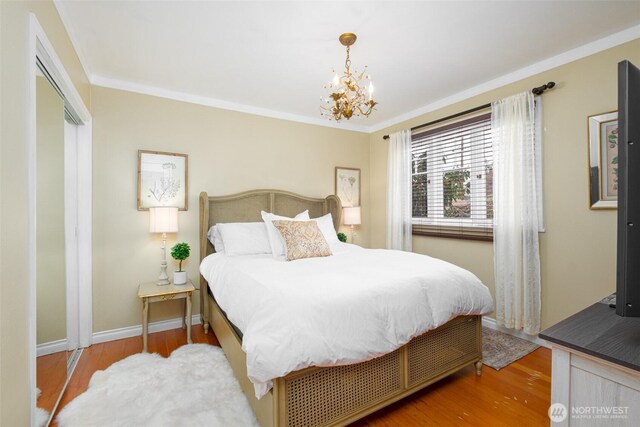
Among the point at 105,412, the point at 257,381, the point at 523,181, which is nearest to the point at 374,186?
the point at 523,181

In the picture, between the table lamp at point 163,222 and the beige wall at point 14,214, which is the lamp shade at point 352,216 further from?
the beige wall at point 14,214

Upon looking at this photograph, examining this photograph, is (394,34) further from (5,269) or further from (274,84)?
(5,269)

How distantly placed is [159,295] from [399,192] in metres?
3.14

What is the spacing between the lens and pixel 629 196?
0.71 metres

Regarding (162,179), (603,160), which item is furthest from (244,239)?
(603,160)

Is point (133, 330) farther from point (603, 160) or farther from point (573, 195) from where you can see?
point (603, 160)

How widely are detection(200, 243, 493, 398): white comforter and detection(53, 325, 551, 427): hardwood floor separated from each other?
54 centimetres

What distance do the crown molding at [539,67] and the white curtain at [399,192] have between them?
1.30 ft

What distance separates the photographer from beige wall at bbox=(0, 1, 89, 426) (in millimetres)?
1127

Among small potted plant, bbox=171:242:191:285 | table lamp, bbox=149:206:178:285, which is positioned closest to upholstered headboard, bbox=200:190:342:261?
small potted plant, bbox=171:242:191:285

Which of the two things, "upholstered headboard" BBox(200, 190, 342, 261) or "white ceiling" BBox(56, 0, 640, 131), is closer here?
"white ceiling" BBox(56, 0, 640, 131)

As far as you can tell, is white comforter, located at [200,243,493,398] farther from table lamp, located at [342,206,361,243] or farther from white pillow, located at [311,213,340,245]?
table lamp, located at [342,206,361,243]

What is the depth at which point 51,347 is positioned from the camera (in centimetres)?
173

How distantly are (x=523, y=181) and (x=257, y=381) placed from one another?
287cm
